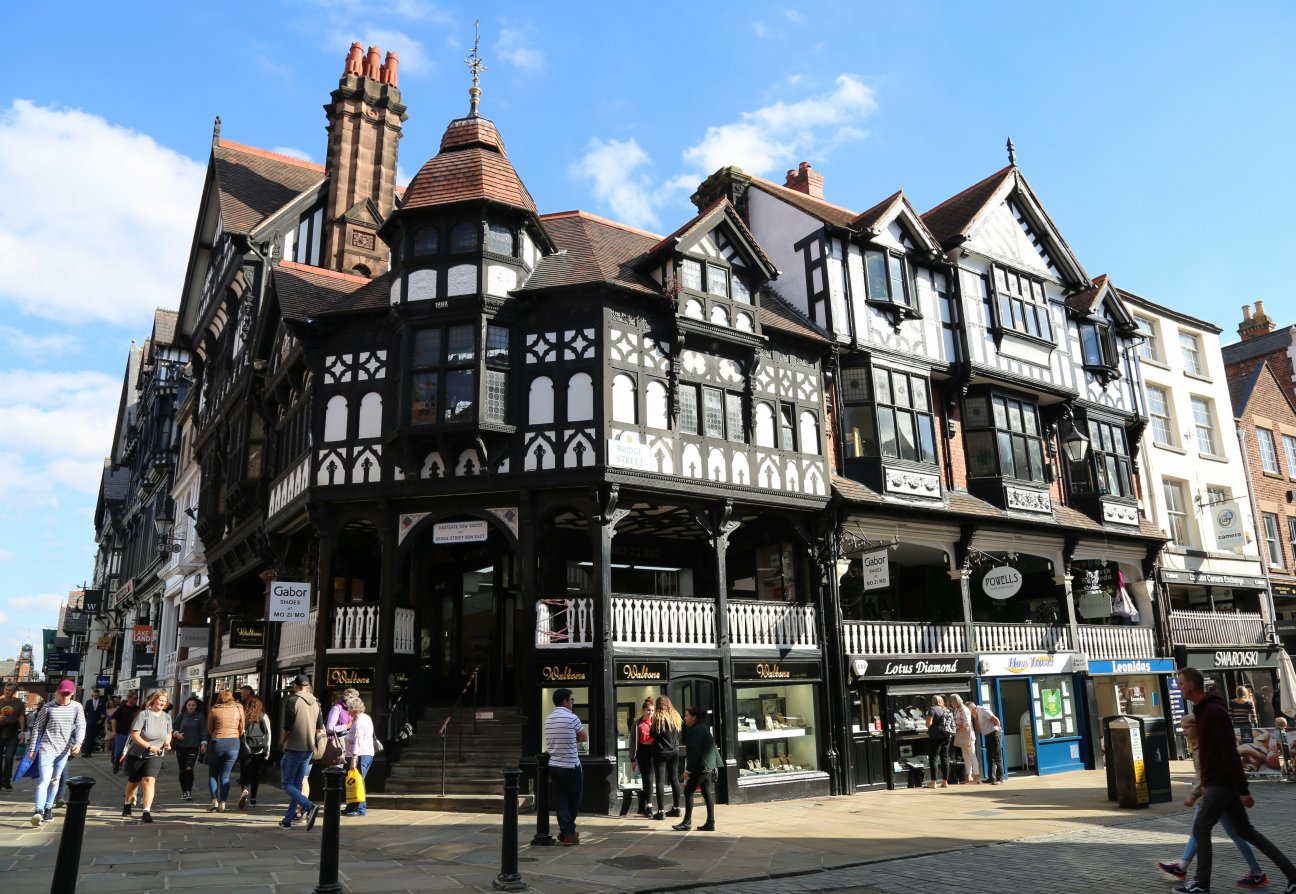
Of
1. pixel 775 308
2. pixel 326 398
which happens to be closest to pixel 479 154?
pixel 326 398

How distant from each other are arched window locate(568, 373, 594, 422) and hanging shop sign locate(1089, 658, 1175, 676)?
45.6 feet

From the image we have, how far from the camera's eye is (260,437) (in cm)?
2312

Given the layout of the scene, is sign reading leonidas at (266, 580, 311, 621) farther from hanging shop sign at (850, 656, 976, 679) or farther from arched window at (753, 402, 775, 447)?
hanging shop sign at (850, 656, 976, 679)

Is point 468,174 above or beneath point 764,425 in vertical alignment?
above

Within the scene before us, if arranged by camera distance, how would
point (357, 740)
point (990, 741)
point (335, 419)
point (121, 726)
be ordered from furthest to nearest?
point (121, 726) < point (990, 741) < point (335, 419) < point (357, 740)

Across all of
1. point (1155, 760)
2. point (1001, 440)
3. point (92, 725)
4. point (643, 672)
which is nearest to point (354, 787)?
point (643, 672)

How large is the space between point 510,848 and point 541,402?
9.69 meters

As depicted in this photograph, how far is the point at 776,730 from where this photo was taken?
692 inches

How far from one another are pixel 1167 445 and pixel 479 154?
22.1m

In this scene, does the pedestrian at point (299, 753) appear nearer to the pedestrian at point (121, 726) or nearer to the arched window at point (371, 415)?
the arched window at point (371, 415)

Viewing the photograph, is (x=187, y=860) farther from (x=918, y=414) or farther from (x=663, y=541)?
(x=918, y=414)

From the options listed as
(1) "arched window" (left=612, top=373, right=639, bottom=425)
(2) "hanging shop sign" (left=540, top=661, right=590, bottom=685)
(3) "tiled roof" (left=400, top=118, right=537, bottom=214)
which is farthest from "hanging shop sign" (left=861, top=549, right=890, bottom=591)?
(3) "tiled roof" (left=400, top=118, right=537, bottom=214)

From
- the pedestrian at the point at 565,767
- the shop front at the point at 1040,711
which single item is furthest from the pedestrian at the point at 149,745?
the shop front at the point at 1040,711

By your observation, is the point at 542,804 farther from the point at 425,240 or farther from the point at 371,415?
the point at 425,240
